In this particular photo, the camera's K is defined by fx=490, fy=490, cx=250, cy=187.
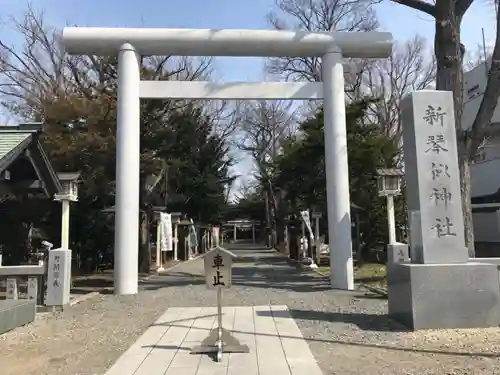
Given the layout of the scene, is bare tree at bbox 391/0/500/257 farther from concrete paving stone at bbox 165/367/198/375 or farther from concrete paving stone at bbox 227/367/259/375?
concrete paving stone at bbox 165/367/198/375

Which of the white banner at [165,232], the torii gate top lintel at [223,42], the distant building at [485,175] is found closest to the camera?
the torii gate top lintel at [223,42]

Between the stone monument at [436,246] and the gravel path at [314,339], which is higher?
the stone monument at [436,246]

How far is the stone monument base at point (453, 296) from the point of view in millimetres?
7328

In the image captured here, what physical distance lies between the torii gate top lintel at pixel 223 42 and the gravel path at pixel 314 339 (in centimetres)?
658

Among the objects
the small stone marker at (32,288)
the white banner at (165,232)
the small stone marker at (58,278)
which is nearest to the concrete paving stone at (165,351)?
the small stone marker at (58,278)

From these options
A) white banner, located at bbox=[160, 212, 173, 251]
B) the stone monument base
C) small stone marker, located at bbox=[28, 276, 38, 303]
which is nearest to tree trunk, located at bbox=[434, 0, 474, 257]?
the stone monument base

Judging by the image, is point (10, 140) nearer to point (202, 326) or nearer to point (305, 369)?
point (202, 326)

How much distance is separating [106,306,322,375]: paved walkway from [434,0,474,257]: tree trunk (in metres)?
5.81

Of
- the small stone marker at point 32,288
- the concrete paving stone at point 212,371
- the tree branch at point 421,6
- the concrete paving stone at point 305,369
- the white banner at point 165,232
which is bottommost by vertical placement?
the concrete paving stone at point 305,369

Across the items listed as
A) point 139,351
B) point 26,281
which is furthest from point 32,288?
point 139,351

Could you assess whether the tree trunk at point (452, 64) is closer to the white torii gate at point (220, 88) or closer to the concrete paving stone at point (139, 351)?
the white torii gate at point (220, 88)

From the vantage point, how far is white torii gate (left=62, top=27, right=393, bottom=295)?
12.5m

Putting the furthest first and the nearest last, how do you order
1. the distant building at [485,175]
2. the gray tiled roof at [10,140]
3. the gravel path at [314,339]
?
the distant building at [485,175]
the gray tiled roof at [10,140]
the gravel path at [314,339]

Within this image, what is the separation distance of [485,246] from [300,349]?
2051cm
